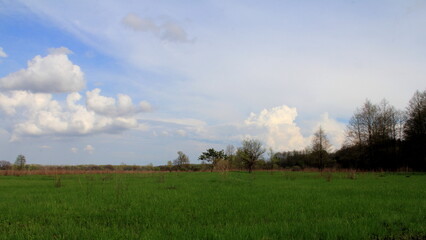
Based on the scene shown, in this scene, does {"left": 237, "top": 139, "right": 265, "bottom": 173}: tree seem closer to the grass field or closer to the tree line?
the tree line

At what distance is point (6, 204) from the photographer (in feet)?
37.1

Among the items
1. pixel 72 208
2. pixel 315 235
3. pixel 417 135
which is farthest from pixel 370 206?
pixel 417 135

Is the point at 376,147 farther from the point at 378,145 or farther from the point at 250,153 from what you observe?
the point at 250,153

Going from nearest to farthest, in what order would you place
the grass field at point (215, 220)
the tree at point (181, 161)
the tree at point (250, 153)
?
the grass field at point (215, 220) → the tree at point (250, 153) → the tree at point (181, 161)

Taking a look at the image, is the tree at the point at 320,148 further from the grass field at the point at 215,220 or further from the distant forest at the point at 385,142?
the grass field at the point at 215,220

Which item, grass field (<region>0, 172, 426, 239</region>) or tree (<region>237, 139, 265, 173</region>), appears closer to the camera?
grass field (<region>0, 172, 426, 239</region>)

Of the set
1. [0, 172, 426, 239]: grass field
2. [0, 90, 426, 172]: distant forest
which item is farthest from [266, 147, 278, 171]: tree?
[0, 172, 426, 239]: grass field

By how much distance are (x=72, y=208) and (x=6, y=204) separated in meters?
3.21

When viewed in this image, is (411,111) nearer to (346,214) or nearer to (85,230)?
(346,214)

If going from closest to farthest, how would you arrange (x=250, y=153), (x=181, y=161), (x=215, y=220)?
(x=215, y=220)
(x=250, y=153)
(x=181, y=161)

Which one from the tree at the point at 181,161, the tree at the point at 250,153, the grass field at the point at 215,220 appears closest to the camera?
the grass field at the point at 215,220

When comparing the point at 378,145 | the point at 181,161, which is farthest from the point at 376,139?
the point at 181,161

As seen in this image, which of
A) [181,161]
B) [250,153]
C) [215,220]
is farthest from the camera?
[181,161]

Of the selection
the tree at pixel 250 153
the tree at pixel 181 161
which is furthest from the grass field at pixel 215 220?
the tree at pixel 181 161
